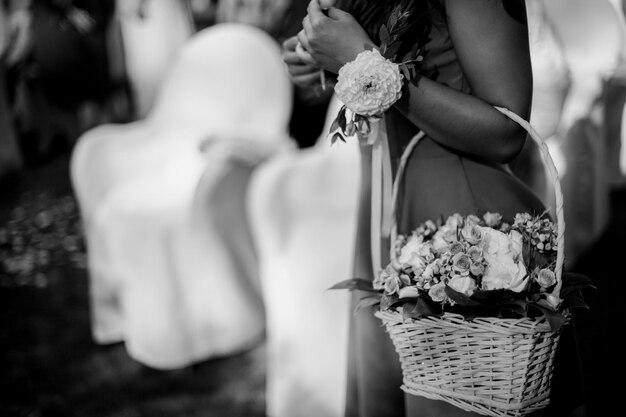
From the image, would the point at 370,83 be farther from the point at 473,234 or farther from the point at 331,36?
the point at 473,234

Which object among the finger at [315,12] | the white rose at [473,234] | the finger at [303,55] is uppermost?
the finger at [315,12]

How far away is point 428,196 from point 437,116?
17cm

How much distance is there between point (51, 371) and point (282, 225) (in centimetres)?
128

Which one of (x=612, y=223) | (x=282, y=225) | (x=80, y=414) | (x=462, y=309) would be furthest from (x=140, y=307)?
(x=612, y=223)

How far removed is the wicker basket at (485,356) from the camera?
35.1 inches

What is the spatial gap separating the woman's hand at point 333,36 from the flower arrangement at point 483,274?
0.27m

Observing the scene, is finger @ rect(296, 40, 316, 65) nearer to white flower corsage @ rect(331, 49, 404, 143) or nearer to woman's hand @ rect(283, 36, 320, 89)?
woman's hand @ rect(283, 36, 320, 89)

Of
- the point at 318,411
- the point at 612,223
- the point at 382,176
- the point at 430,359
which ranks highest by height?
the point at 382,176

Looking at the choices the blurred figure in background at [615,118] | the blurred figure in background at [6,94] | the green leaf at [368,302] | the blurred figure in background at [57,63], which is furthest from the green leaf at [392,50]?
the blurred figure in background at [6,94]

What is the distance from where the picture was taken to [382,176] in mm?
1140

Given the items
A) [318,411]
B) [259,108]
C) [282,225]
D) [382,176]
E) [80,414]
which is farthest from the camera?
[259,108]

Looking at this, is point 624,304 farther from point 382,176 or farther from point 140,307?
point 382,176

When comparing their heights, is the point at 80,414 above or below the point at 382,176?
below

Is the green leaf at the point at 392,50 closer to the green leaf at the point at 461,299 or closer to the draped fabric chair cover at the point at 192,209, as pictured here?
the green leaf at the point at 461,299
